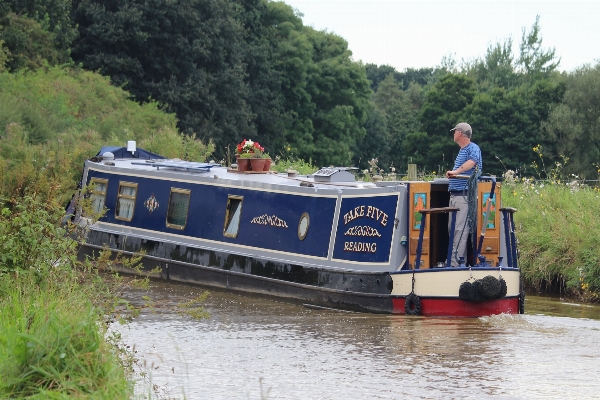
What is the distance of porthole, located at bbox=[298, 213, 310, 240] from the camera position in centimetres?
1342

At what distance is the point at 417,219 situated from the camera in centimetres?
1230

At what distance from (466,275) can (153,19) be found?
1123 inches

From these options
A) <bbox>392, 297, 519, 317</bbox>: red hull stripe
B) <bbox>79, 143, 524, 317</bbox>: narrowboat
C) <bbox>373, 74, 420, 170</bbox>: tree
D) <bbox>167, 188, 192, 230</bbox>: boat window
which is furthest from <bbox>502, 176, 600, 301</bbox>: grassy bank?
<bbox>373, 74, 420, 170</bbox>: tree

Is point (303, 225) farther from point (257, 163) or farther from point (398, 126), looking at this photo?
point (398, 126)

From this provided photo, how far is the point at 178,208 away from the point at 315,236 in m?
3.03

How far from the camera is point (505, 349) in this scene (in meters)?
9.90

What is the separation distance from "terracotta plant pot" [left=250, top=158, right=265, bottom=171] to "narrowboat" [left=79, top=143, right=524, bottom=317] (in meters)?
0.15

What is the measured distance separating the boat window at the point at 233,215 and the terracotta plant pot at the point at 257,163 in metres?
0.93

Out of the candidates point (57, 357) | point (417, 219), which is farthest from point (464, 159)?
point (57, 357)

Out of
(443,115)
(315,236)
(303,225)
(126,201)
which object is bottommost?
(315,236)

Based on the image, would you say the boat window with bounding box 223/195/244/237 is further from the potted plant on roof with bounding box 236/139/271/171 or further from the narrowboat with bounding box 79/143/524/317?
the potted plant on roof with bounding box 236/139/271/171

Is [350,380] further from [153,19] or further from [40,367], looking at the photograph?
[153,19]

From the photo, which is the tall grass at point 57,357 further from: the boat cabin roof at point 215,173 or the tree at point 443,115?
the tree at point 443,115

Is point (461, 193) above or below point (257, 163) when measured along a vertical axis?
below
